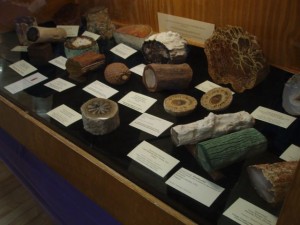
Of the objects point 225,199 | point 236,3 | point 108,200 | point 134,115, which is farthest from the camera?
point 236,3

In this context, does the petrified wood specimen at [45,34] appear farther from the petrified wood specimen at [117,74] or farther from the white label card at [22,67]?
the petrified wood specimen at [117,74]

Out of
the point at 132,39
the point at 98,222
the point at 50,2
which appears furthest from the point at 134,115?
the point at 50,2

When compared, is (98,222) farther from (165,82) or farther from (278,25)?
(278,25)

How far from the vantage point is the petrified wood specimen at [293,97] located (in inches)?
45.1

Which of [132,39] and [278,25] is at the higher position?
[278,25]

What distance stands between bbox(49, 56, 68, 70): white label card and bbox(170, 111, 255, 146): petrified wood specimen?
80 centimetres

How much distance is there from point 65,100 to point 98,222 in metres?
0.50

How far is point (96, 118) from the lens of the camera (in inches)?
44.8

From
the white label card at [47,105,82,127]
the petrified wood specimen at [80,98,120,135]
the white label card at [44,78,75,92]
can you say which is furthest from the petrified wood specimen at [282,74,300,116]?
the white label card at [44,78,75,92]

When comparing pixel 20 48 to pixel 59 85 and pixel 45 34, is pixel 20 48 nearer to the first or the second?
pixel 45 34

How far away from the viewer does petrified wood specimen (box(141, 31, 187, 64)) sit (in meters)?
1.44

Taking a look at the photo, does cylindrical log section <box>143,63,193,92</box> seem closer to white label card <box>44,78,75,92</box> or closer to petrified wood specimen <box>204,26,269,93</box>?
petrified wood specimen <box>204,26,269,93</box>

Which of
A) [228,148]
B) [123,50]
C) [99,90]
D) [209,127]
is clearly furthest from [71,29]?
[228,148]

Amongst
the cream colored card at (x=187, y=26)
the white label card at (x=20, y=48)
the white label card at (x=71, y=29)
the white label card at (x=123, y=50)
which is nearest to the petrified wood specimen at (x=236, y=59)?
the cream colored card at (x=187, y=26)
